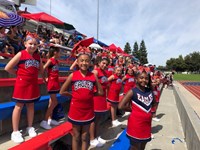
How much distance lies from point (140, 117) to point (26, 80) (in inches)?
71.1

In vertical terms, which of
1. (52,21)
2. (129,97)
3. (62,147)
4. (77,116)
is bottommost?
(62,147)

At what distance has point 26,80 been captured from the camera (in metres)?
3.27

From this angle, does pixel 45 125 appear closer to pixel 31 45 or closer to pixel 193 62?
pixel 31 45

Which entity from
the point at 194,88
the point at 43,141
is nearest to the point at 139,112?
the point at 43,141

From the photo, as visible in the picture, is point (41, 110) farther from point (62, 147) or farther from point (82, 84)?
point (82, 84)

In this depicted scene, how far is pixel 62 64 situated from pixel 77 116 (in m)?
6.07

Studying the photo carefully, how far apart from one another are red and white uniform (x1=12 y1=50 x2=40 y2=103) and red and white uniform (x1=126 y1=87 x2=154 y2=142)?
1562 millimetres

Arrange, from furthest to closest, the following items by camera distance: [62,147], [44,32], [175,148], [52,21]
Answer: [44,32], [52,21], [175,148], [62,147]

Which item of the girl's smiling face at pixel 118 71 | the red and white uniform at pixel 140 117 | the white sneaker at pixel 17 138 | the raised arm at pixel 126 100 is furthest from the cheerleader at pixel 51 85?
the girl's smiling face at pixel 118 71

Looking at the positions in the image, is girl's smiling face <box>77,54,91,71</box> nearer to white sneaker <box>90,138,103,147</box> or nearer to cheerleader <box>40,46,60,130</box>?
cheerleader <box>40,46,60,130</box>

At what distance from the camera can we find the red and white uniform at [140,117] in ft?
10.2

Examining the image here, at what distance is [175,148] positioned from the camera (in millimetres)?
4543

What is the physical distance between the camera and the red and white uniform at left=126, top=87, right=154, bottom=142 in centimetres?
309

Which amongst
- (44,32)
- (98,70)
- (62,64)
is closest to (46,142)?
(98,70)
